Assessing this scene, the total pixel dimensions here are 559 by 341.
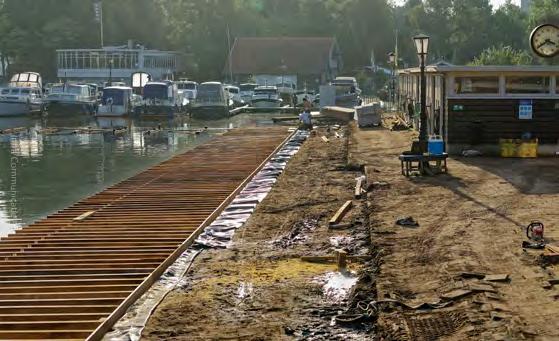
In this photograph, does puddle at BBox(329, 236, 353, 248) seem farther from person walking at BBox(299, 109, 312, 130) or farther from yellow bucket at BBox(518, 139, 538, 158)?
person walking at BBox(299, 109, 312, 130)

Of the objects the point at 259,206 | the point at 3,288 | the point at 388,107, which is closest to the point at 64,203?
the point at 259,206

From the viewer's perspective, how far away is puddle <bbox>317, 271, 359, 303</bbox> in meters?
10.1

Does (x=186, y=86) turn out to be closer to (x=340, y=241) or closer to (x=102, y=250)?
(x=102, y=250)

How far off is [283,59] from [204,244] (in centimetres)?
6874

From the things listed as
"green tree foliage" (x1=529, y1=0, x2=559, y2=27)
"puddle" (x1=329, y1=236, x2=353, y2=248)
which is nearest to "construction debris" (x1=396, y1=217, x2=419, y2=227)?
"puddle" (x1=329, y1=236, x2=353, y2=248)

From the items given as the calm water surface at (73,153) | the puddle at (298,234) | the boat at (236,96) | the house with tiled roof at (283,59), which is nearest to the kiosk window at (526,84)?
the puddle at (298,234)

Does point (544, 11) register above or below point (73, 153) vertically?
above

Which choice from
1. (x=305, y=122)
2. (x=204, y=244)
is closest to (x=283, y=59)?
(x=305, y=122)

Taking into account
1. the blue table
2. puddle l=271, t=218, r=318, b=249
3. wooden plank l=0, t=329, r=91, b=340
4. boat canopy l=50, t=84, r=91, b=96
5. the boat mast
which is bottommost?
Answer: wooden plank l=0, t=329, r=91, b=340

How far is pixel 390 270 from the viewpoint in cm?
1059

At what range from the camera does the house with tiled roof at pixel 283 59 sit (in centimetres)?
8144

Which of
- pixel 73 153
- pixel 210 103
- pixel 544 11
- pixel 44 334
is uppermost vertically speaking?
pixel 544 11

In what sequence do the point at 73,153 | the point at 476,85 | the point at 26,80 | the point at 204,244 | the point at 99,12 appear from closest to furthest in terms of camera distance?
the point at 204,244
the point at 476,85
the point at 73,153
the point at 26,80
the point at 99,12

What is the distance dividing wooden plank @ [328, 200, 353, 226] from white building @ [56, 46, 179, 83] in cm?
6258
